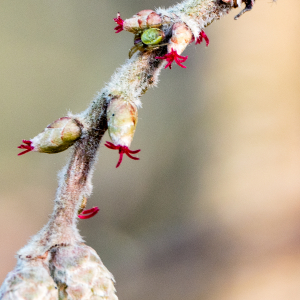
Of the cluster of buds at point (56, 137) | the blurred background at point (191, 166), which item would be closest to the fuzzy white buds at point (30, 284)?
the cluster of buds at point (56, 137)

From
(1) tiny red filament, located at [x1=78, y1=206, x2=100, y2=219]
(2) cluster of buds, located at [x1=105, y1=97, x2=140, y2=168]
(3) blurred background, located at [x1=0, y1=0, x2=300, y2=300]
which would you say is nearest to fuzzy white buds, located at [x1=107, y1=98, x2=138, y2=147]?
(2) cluster of buds, located at [x1=105, y1=97, x2=140, y2=168]

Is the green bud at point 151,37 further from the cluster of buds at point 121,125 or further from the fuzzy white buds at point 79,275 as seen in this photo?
the fuzzy white buds at point 79,275

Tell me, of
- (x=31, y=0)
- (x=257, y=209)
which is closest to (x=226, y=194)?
(x=257, y=209)

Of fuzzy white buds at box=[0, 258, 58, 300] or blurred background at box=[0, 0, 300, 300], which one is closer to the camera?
fuzzy white buds at box=[0, 258, 58, 300]

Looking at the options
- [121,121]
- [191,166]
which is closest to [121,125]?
[121,121]

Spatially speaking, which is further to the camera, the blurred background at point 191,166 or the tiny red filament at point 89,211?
the blurred background at point 191,166

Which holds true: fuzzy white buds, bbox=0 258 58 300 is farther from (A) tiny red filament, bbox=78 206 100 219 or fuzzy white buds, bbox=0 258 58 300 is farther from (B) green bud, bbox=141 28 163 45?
(B) green bud, bbox=141 28 163 45
